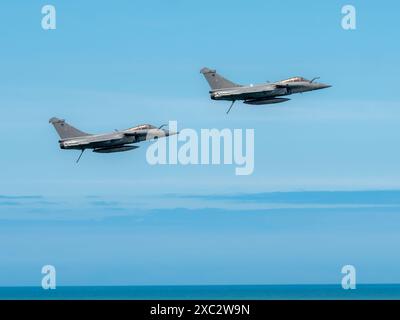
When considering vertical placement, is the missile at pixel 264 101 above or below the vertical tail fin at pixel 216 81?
below

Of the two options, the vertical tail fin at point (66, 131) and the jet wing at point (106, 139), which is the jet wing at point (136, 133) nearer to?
the jet wing at point (106, 139)

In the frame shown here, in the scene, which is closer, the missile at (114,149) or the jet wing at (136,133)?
the jet wing at (136,133)

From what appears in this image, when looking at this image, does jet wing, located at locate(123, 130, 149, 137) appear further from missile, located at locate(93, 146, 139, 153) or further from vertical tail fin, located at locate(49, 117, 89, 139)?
vertical tail fin, located at locate(49, 117, 89, 139)

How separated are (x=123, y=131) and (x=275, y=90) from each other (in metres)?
21.7

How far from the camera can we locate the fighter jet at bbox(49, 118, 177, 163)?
490 ft

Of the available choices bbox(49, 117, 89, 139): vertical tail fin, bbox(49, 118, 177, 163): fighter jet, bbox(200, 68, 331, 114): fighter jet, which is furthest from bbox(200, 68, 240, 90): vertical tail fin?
bbox(49, 117, 89, 139): vertical tail fin

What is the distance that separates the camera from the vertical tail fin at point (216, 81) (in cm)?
15312

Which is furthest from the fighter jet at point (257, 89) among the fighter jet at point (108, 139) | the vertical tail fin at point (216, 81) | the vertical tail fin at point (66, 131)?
the vertical tail fin at point (66, 131)

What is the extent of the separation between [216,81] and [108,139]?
57.3 feet

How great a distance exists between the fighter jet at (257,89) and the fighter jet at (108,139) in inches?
408
